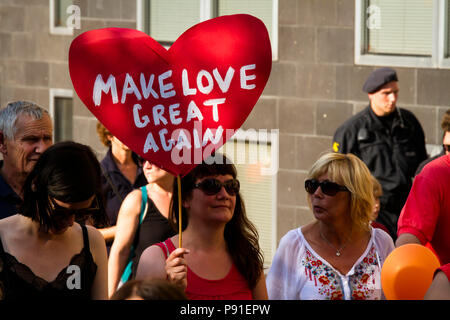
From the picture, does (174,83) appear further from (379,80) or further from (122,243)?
(379,80)

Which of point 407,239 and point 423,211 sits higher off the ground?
point 423,211

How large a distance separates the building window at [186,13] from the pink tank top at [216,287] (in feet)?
16.9

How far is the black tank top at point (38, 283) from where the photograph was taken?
391cm

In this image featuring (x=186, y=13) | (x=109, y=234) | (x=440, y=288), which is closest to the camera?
(x=440, y=288)

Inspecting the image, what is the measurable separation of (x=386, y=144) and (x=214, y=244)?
3.49 metres

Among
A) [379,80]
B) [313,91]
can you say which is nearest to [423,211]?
[379,80]

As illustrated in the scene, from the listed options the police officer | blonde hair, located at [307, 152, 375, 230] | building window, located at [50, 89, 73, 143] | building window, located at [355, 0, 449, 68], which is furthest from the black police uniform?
building window, located at [50, 89, 73, 143]

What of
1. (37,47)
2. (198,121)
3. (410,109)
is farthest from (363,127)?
(37,47)

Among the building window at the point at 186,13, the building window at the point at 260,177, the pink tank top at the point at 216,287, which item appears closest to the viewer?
the pink tank top at the point at 216,287

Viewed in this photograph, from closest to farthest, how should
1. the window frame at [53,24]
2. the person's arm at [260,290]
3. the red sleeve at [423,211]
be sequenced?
1. the person's arm at [260,290]
2. the red sleeve at [423,211]
3. the window frame at [53,24]

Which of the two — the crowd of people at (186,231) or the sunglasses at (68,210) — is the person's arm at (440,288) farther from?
the sunglasses at (68,210)

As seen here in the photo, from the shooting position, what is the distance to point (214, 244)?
14.5ft

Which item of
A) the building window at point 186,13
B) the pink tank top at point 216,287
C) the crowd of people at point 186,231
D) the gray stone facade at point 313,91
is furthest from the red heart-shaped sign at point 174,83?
the building window at point 186,13

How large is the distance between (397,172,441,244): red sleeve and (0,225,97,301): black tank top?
5.27 feet
